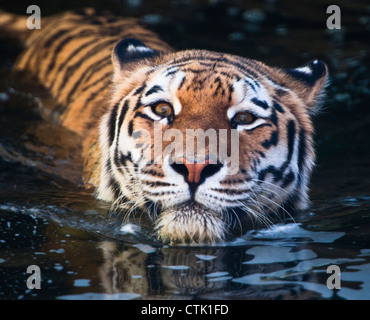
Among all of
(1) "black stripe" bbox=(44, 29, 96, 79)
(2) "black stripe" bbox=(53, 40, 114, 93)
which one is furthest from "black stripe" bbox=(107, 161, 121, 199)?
(1) "black stripe" bbox=(44, 29, 96, 79)

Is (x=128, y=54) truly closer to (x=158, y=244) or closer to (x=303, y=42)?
(x=158, y=244)

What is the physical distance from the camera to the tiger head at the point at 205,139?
2.90 metres

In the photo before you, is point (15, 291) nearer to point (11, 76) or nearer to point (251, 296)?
point (251, 296)

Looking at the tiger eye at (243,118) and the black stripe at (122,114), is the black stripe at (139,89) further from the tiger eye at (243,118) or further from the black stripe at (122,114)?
the tiger eye at (243,118)

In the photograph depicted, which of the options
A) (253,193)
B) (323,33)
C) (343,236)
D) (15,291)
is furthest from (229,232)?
(323,33)

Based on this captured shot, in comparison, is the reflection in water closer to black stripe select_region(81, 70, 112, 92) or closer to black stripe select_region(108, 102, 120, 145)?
black stripe select_region(108, 102, 120, 145)

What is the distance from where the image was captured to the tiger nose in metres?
2.77

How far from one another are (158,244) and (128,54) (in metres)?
1.23

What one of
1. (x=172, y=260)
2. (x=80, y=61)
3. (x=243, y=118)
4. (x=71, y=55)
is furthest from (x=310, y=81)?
(x=71, y=55)

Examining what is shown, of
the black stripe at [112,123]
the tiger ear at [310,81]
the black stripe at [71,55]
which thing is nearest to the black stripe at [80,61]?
the black stripe at [71,55]

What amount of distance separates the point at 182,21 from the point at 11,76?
2.57 metres

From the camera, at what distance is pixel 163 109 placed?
10.6 ft

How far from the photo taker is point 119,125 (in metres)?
3.55
